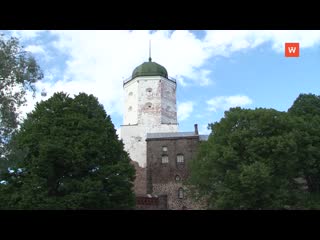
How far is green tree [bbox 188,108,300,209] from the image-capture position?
2875 cm

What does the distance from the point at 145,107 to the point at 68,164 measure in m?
25.7

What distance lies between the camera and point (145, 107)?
52500 mm

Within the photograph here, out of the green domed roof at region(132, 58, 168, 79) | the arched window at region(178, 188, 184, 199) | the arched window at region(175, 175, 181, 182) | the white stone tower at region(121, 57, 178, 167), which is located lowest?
the arched window at region(178, 188, 184, 199)

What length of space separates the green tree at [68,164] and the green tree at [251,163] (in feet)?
17.0

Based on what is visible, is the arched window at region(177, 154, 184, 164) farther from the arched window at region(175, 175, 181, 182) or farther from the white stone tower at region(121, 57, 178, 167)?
the white stone tower at region(121, 57, 178, 167)

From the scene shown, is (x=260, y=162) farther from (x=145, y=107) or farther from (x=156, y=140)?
(x=145, y=107)

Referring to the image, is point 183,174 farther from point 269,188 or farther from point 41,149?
point 41,149

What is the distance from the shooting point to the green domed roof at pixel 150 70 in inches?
2147

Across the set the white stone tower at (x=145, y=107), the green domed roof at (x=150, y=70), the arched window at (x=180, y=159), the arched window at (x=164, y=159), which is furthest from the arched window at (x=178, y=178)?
the green domed roof at (x=150, y=70)

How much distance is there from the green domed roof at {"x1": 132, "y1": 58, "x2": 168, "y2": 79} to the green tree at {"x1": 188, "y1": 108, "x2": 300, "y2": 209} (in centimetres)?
2240

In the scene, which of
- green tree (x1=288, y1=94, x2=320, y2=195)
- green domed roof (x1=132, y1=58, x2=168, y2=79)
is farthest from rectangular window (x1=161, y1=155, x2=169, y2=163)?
green tree (x1=288, y1=94, x2=320, y2=195)
